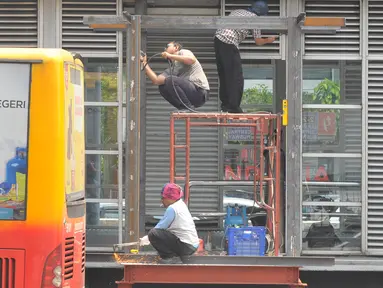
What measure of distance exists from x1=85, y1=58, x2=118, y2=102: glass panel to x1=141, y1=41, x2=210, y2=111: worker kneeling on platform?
155 cm

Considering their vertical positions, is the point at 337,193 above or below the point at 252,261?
above

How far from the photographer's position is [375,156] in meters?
12.0

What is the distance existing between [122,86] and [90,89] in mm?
463

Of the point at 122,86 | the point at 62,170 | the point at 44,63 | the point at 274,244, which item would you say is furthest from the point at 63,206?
the point at 122,86

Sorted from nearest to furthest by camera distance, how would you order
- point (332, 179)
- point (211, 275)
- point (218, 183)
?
point (211, 275)
point (218, 183)
point (332, 179)

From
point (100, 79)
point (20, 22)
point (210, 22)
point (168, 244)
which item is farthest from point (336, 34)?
point (20, 22)

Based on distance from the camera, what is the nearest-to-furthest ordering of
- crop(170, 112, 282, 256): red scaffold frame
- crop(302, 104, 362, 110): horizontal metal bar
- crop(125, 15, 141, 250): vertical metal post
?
crop(125, 15, 141, 250): vertical metal post < crop(170, 112, 282, 256): red scaffold frame < crop(302, 104, 362, 110): horizontal metal bar

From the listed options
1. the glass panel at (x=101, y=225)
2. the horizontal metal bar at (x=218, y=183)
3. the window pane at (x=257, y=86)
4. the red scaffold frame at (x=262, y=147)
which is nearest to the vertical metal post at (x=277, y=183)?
the red scaffold frame at (x=262, y=147)

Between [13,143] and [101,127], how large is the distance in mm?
4651

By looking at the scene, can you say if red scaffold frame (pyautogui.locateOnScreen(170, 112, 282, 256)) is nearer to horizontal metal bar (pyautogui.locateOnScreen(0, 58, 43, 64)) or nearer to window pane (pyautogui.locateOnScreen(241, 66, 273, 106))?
window pane (pyautogui.locateOnScreen(241, 66, 273, 106))

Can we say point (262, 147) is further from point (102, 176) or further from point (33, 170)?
point (33, 170)

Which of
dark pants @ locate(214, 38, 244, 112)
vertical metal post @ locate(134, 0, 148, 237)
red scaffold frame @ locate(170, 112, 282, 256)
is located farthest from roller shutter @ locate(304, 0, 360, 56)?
vertical metal post @ locate(134, 0, 148, 237)

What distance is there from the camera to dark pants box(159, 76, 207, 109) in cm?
1041

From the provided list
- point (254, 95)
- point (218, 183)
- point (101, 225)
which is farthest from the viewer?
point (254, 95)
